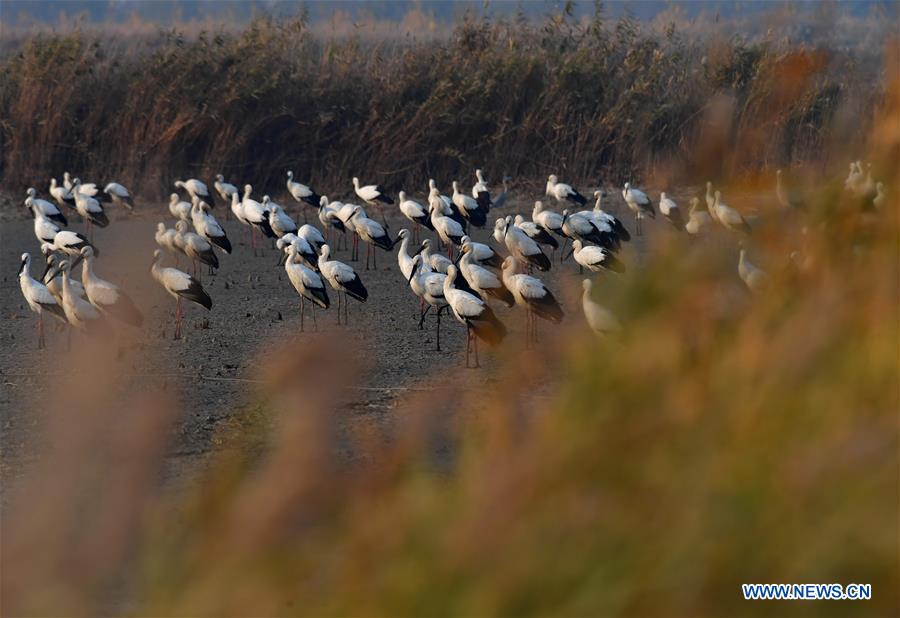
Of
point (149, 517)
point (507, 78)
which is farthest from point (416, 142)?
point (149, 517)

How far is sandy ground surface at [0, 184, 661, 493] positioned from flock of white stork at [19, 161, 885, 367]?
207 mm

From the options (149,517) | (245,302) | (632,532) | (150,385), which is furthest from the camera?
(245,302)

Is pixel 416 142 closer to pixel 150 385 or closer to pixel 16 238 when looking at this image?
pixel 16 238

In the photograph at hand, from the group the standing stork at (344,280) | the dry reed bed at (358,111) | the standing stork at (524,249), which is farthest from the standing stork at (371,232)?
the dry reed bed at (358,111)

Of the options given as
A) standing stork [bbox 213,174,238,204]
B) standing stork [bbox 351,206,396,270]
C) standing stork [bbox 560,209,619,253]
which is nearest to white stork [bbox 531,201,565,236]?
standing stork [bbox 560,209,619,253]

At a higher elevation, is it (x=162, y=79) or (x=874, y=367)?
(x=162, y=79)

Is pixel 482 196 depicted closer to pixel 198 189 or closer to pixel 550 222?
pixel 550 222

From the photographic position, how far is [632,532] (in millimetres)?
3643

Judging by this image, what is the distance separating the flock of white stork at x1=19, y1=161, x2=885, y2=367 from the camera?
12227 millimetres

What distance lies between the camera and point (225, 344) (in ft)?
40.8

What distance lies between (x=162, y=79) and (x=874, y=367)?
20594mm

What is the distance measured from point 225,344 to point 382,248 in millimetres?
5742

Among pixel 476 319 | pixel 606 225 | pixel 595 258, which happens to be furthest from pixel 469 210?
pixel 476 319

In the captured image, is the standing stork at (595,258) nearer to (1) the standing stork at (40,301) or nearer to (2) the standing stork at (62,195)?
(1) the standing stork at (40,301)
